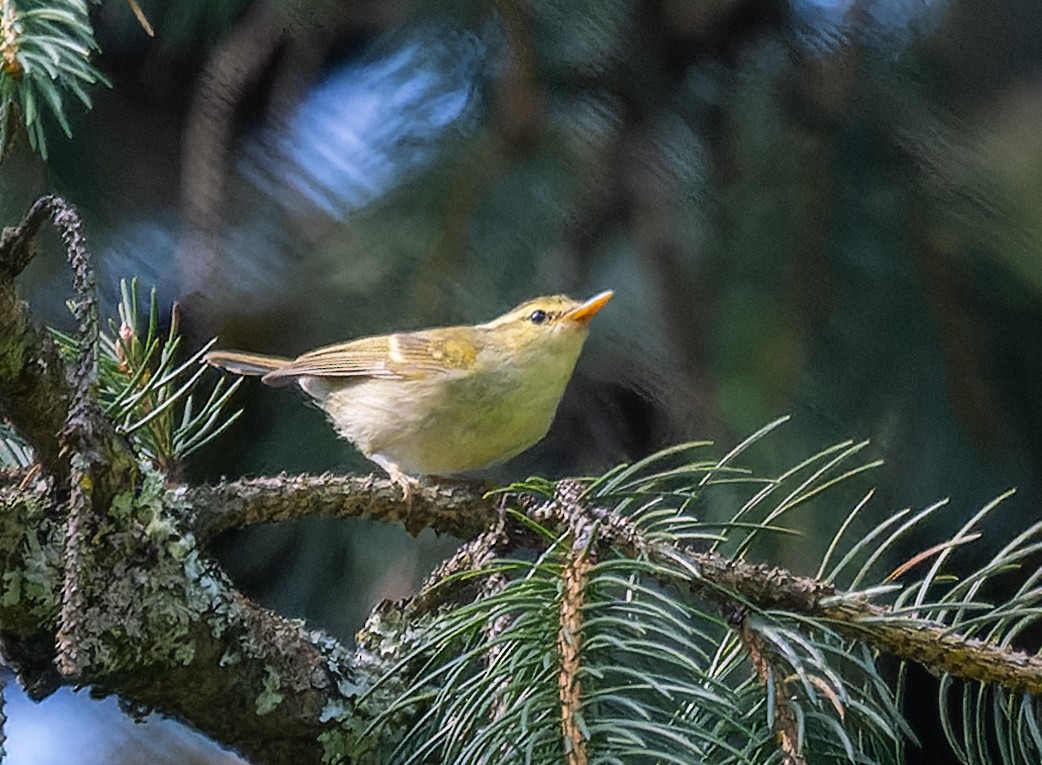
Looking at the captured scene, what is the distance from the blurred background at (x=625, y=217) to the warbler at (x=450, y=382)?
0.12 meters

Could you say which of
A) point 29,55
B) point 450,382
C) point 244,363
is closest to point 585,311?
point 450,382

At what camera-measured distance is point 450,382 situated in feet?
2.96

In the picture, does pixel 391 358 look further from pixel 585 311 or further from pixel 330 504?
pixel 330 504

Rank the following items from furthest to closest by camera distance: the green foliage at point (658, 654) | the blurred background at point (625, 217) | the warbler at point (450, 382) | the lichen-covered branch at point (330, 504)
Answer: the blurred background at point (625, 217) → the warbler at point (450, 382) → the lichen-covered branch at point (330, 504) → the green foliage at point (658, 654)

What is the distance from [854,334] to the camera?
100 cm

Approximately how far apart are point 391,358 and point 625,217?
268 mm

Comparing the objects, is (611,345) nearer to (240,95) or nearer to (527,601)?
(240,95)

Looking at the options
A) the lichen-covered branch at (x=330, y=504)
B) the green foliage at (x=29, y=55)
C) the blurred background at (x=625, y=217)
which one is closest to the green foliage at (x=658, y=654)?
the lichen-covered branch at (x=330, y=504)

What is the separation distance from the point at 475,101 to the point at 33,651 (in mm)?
694

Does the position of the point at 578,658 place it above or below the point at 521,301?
above

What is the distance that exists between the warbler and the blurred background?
121 mm

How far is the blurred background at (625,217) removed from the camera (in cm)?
97

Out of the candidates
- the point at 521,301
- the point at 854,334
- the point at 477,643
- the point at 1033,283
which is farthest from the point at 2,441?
the point at 1033,283

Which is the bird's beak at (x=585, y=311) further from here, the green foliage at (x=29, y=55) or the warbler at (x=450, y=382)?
the green foliage at (x=29, y=55)
